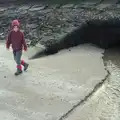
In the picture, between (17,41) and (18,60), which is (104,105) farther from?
(17,41)

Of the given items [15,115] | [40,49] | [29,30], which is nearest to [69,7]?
[29,30]

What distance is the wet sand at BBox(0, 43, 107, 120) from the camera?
559cm

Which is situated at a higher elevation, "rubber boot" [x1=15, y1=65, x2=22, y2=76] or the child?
the child

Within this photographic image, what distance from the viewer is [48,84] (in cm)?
648

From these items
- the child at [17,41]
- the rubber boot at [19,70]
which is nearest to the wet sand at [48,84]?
the rubber boot at [19,70]

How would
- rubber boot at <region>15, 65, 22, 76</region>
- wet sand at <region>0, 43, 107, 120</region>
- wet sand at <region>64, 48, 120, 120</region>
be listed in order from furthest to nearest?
1. rubber boot at <region>15, 65, 22, 76</region>
2. wet sand at <region>0, 43, 107, 120</region>
3. wet sand at <region>64, 48, 120, 120</region>

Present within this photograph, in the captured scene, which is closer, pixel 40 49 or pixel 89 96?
pixel 89 96

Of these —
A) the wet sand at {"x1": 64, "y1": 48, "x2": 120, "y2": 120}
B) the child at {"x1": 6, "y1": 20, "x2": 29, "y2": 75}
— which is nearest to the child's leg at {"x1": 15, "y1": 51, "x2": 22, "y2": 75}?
the child at {"x1": 6, "y1": 20, "x2": 29, "y2": 75}

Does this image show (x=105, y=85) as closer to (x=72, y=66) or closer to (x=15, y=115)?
(x=72, y=66)

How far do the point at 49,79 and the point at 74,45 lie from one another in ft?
8.29

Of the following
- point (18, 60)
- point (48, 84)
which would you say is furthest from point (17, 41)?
point (48, 84)

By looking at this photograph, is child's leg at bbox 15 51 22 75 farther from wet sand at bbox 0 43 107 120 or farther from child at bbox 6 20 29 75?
wet sand at bbox 0 43 107 120

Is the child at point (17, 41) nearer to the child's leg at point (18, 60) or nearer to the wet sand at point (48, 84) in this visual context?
the child's leg at point (18, 60)

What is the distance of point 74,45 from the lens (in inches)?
356
